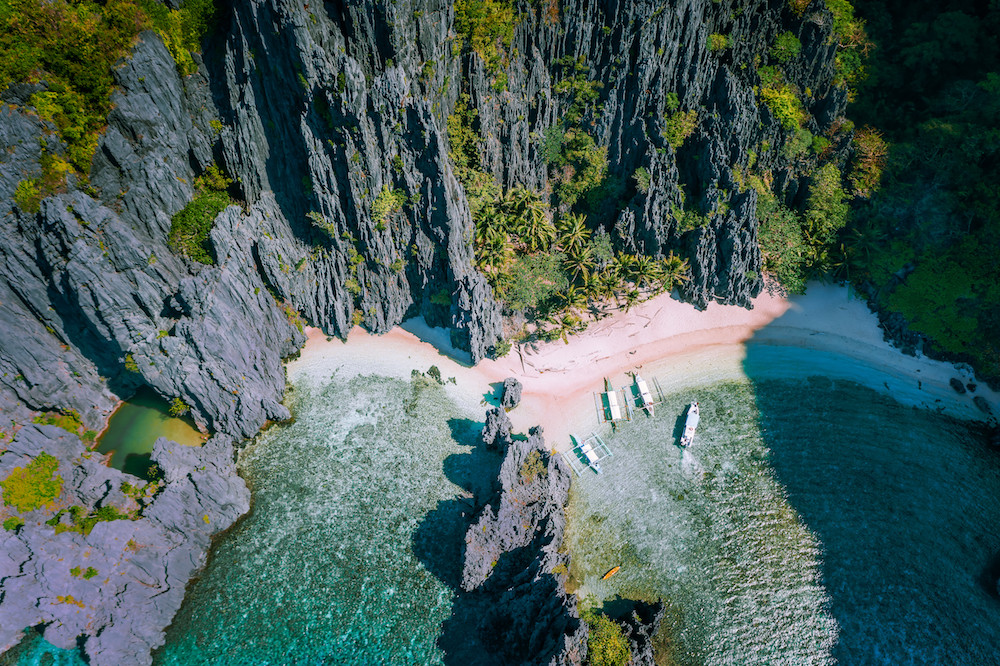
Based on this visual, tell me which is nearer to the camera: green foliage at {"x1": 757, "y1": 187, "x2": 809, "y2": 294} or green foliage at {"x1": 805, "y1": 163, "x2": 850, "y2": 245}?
green foliage at {"x1": 805, "y1": 163, "x2": 850, "y2": 245}

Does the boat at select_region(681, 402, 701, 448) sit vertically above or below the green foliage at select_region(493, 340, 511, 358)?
below

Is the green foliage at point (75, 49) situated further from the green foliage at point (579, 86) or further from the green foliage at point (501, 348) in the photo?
the green foliage at point (501, 348)

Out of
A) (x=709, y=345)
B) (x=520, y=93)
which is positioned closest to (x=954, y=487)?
(x=709, y=345)

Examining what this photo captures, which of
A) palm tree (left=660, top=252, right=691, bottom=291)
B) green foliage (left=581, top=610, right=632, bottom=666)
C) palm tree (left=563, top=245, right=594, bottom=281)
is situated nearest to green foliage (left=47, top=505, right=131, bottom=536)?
green foliage (left=581, top=610, right=632, bottom=666)

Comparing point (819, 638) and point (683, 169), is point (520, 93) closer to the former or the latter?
point (683, 169)

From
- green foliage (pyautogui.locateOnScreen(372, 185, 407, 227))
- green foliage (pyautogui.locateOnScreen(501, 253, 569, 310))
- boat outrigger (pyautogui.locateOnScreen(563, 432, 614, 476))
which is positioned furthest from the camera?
green foliage (pyautogui.locateOnScreen(501, 253, 569, 310))

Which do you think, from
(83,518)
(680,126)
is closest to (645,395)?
(680,126)

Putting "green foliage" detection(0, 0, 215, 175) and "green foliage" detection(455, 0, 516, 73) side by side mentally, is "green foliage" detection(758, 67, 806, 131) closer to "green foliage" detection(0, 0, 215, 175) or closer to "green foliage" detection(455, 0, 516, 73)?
"green foliage" detection(455, 0, 516, 73)
